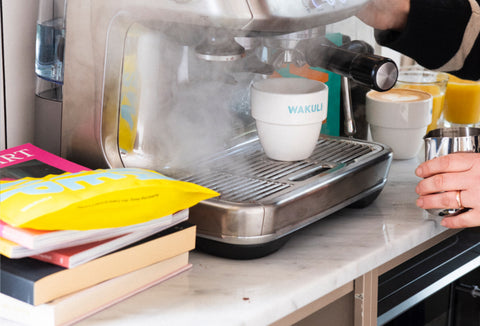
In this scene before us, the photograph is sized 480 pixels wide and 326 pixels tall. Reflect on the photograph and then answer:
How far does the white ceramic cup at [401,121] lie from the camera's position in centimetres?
131

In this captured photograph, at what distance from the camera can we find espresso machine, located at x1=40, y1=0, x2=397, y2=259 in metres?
0.85

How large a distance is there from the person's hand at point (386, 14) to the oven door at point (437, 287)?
1.26 ft

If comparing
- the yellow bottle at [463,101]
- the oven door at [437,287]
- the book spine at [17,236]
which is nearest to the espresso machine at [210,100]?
the oven door at [437,287]

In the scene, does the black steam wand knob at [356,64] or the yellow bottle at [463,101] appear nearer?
the black steam wand knob at [356,64]

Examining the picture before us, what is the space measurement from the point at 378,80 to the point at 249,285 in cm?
33

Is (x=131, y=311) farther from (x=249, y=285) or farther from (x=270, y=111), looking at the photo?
(x=270, y=111)

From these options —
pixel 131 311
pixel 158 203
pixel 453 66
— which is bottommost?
pixel 131 311

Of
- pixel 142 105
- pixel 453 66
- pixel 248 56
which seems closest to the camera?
pixel 142 105

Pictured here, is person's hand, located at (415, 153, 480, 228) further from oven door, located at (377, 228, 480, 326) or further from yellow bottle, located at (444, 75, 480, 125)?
yellow bottle, located at (444, 75, 480, 125)

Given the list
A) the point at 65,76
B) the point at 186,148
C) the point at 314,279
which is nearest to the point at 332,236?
the point at 314,279

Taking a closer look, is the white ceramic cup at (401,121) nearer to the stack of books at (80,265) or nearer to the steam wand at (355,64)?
the steam wand at (355,64)

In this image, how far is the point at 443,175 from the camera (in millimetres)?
1009

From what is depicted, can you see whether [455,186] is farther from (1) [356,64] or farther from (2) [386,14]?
(2) [386,14]

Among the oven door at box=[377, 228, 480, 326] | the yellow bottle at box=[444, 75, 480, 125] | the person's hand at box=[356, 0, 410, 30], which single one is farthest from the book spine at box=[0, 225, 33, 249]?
the yellow bottle at box=[444, 75, 480, 125]
